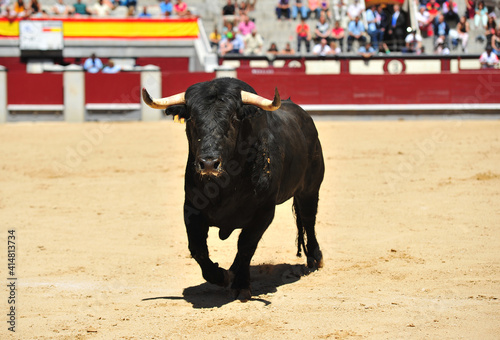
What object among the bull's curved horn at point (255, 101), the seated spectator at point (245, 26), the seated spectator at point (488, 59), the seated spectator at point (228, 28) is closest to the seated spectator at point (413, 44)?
the seated spectator at point (488, 59)

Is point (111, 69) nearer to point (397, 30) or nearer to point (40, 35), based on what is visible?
point (40, 35)

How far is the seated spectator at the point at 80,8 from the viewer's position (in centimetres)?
2052

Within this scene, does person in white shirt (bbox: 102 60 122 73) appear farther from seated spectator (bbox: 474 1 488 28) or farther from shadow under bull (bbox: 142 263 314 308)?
shadow under bull (bbox: 142 263 314 308)

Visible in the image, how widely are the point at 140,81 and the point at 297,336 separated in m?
13.9

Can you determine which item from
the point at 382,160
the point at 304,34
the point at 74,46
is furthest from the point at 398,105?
the point at 74,46

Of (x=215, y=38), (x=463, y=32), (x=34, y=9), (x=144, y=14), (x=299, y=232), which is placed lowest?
(x=299, y=232)

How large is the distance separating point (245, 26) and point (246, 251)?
49.9 feet

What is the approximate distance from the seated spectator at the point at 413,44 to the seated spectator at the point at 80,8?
858 cm

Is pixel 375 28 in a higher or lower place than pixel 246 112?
higher

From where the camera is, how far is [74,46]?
2044 cm

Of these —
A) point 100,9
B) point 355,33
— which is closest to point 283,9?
point 355,33

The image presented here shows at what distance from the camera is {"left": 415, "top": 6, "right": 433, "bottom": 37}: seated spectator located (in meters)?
19.8

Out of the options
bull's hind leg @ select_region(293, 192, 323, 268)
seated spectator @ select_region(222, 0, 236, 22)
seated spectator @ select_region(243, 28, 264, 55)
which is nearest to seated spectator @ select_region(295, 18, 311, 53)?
seated spectator @ select_region(243, 28, 264, 55)

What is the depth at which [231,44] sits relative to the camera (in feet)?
63.7
